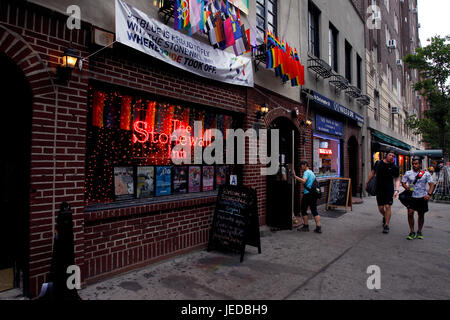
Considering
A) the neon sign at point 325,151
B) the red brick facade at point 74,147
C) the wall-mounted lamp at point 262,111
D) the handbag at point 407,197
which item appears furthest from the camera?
the neon sign at point 325,151

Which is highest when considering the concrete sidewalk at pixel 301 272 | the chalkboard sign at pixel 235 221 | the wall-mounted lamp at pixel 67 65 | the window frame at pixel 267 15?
the window frame at pixel 267 15

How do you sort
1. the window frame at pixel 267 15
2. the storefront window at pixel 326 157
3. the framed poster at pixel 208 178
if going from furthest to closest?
the storefront window at pixel 326 157 → the window frame at pixel 267 15 → the framed poster at pixel 208 178

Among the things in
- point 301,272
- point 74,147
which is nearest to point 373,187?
point 301,272

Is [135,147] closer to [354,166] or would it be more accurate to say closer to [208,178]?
[208,178]

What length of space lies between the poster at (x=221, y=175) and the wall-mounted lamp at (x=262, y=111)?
1551 mm

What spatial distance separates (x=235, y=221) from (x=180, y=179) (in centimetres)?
131

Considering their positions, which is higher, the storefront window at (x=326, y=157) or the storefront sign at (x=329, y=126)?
the storefront sign at (x=329, y=126)

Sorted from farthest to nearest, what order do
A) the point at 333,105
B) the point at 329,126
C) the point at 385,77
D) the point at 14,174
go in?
the point at 385,77
the point at 329,126
the point at 333,105
the point at 14,174

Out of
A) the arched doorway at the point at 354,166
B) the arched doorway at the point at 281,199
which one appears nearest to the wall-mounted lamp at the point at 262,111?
the arched doorway at the point at 281,199

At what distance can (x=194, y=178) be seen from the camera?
208 inches

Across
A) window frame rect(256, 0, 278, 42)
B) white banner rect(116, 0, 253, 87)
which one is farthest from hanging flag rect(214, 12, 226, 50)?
window frame rect(256, 0, 278, 42)

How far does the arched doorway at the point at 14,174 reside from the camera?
3076mm

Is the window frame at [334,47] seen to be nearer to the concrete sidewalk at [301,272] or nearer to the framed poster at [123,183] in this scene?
the concrete sidewalk at [301,272]

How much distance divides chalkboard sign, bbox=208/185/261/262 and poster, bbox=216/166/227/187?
704 mm
